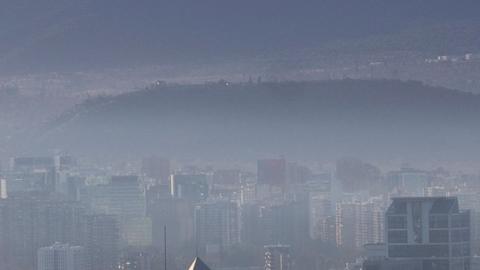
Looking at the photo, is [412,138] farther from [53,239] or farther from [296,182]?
[53,239]

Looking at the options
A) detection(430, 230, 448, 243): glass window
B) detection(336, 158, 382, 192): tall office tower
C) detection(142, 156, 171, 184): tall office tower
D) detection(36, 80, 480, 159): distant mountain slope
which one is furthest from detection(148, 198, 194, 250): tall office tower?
detection(430, 230, 448, 243): glass window

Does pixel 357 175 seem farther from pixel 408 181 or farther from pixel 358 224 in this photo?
pixel 358 224

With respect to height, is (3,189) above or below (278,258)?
above

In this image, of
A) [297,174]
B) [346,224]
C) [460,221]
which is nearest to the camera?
[460,221]

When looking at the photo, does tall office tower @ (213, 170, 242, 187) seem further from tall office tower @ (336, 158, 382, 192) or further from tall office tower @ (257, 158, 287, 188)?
tall office tower @ (336, 158, 382, 192)

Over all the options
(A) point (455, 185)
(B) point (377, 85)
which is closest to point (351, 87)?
(B) point (377, 85)

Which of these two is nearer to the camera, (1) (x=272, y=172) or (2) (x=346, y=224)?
(2) (x=346, y=224)

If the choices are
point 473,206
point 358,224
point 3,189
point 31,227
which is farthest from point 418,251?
point 3,189
